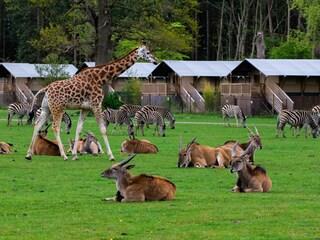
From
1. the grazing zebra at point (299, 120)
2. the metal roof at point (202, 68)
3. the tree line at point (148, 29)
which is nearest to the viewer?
the grazing zebra at point (299, 120)

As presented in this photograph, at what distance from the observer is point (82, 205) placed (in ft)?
51.3

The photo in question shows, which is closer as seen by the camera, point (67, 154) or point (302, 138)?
point (67, 154)

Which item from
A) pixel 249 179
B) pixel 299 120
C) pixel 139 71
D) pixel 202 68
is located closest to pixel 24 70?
pixel 139 71

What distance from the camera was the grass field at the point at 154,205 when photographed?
504 inches

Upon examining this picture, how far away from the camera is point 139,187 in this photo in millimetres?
16000

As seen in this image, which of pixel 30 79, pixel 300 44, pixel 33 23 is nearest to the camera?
pixel 300 44

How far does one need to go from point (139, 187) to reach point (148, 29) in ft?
130

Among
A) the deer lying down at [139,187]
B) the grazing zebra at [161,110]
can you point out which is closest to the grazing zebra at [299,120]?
the grazing zebra at [161,110]

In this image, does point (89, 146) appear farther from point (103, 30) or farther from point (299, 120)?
point (103, 30)

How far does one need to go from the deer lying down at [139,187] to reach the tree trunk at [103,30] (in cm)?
3864

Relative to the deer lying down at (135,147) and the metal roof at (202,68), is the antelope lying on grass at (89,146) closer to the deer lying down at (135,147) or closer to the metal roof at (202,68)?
the deer lying down at (135,147)

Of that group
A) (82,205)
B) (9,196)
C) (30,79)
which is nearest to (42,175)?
(9,196)

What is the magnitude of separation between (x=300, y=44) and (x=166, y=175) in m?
59.6

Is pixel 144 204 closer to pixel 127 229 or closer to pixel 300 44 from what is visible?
pixel 127 229
